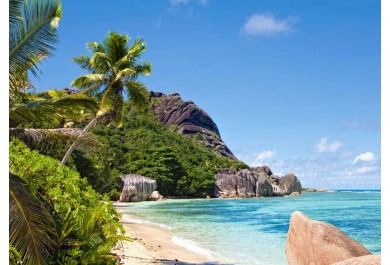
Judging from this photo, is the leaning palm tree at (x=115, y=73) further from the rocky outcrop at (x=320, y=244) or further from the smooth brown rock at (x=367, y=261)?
the smooth brown rock at (x=367, y=261)

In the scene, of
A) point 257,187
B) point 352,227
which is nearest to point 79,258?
point 352,227

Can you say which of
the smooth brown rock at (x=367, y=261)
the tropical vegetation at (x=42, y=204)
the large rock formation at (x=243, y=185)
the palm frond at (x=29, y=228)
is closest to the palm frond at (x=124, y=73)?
the tropical vegetation at (x=42, y=204)

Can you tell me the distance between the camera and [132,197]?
37344 millimetres

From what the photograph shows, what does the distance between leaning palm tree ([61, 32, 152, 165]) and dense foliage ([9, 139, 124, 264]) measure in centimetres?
739

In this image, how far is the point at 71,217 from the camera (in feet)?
14.7

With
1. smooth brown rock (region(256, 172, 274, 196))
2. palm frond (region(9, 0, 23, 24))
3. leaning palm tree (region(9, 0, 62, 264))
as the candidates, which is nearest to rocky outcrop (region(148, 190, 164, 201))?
smooth brown rock (region(256, 172, 274, 196))

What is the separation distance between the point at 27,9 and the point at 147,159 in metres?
42.1

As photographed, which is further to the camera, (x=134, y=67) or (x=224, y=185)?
(x=224, y=185)

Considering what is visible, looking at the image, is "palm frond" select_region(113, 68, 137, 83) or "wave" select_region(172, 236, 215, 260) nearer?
"wave" select_region(172, 236, 215, 260)

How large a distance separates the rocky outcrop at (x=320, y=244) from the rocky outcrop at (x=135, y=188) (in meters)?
31.6

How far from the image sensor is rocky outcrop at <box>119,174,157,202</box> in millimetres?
36822

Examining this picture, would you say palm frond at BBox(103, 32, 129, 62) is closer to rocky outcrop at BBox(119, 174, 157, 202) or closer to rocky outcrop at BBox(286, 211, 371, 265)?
rocky outcrop at BBox(286, 211, 371, 265)
